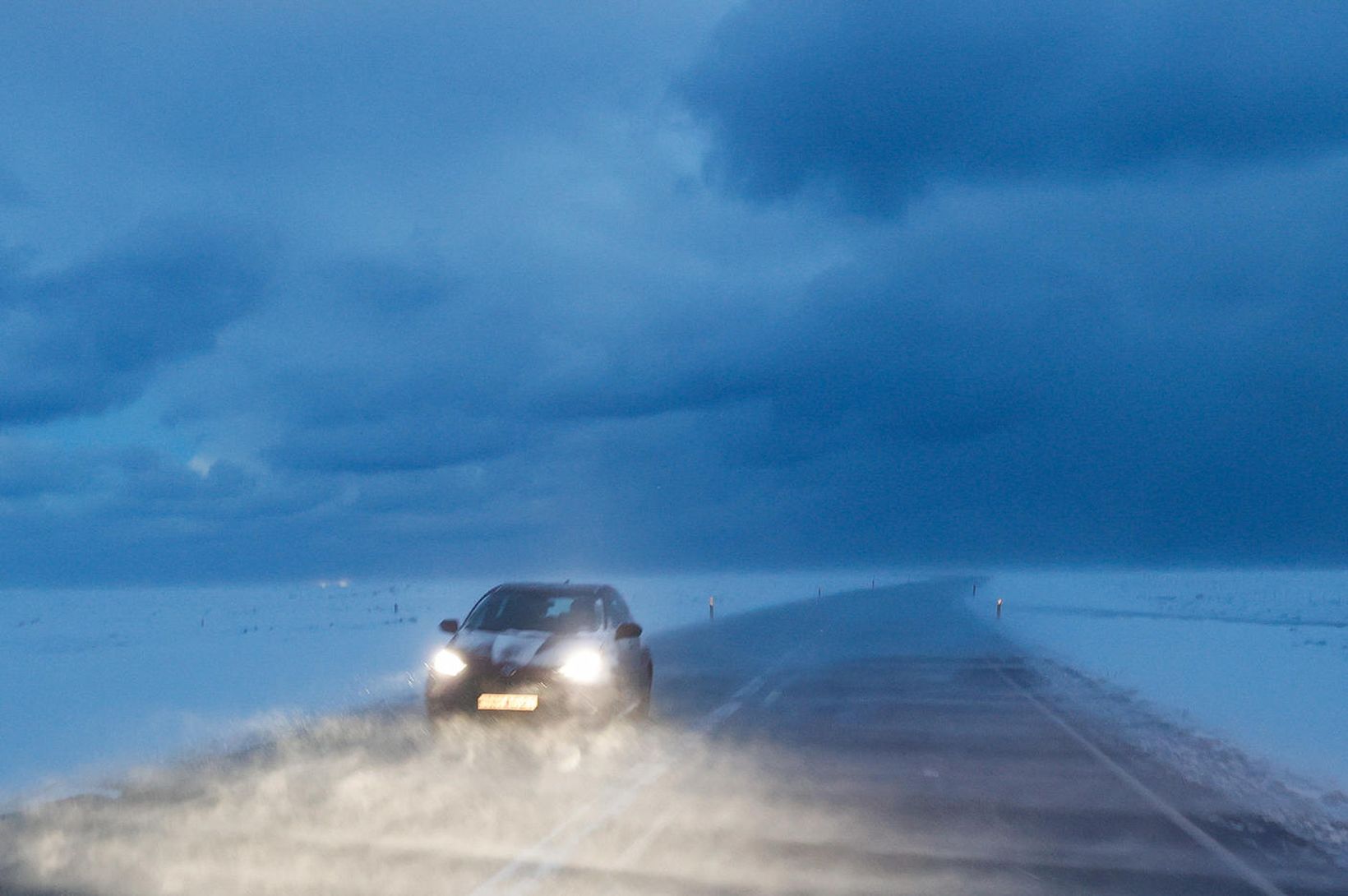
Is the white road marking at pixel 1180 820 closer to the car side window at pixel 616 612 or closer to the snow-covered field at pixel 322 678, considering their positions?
the snow-covered field at pixel 322 678

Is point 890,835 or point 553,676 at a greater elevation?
point 553,676

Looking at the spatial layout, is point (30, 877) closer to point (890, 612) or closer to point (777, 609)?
point (890, 612)

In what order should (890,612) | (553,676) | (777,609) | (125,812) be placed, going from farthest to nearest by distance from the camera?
(777,609)
(890,612)
(553,676)
(125,812)

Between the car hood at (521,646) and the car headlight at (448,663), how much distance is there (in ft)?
0.32

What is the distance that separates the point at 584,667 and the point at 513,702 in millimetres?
804

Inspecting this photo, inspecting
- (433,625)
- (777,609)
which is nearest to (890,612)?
(777,609)

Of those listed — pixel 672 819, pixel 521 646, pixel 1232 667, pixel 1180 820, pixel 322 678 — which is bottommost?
pixel 1232 667

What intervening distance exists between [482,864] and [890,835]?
268 cm

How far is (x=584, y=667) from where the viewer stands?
11625 millimetres

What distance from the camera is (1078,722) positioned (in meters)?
13.6

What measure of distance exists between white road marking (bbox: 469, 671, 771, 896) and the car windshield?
9.13 feet

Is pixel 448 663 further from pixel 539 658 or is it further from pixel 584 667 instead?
pixel 584 667

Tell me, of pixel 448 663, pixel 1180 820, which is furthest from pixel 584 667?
pixel 1180 820

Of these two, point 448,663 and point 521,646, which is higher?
point 521,646
